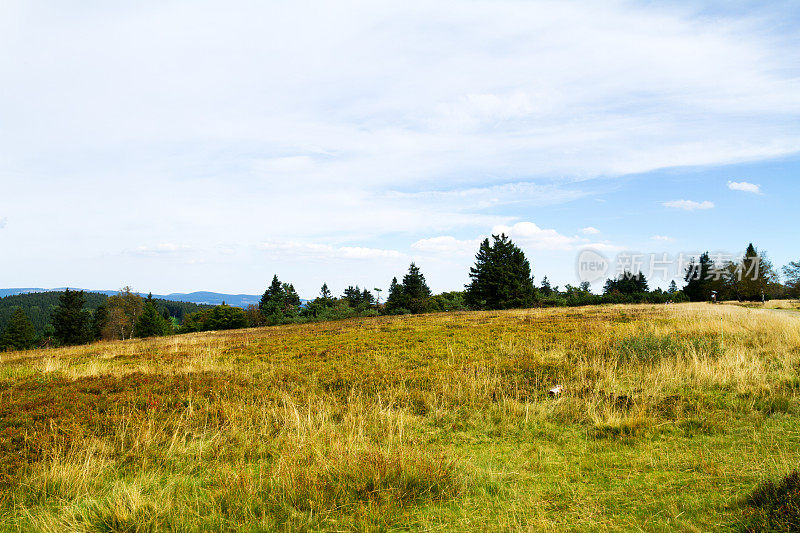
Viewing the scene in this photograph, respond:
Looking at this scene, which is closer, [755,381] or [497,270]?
[755,381]

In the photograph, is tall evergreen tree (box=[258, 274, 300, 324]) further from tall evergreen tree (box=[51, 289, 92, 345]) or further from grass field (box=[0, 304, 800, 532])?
grass field (box=[0, 304, 800, 532])

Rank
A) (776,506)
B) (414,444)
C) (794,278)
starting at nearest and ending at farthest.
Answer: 1. (776,506)
2. (414,444)
3. (794,278)

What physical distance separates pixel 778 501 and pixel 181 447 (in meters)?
7.00

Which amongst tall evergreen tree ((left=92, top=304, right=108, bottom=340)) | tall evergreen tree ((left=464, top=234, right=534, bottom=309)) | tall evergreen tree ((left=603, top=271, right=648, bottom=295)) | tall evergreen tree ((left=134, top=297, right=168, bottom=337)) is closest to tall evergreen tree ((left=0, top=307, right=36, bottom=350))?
tall evergreen tree ((left=92, top=304, right=108, bottom=340))

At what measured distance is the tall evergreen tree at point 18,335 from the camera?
214 feet

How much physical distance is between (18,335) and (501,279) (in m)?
80.0

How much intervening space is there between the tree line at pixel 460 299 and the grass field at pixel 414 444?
40.0 m

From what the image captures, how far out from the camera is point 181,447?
5961 millimetres

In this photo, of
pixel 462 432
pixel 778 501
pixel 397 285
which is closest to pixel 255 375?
pixel 462 432

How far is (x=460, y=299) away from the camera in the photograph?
6750 centimetres

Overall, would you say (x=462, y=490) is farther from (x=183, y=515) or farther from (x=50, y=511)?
(x=50, y=511)

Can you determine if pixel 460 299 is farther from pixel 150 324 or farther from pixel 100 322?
pixel 100 322

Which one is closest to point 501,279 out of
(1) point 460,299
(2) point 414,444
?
(1) point 460,299

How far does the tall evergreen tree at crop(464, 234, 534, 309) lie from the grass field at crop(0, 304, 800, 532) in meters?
48.5
